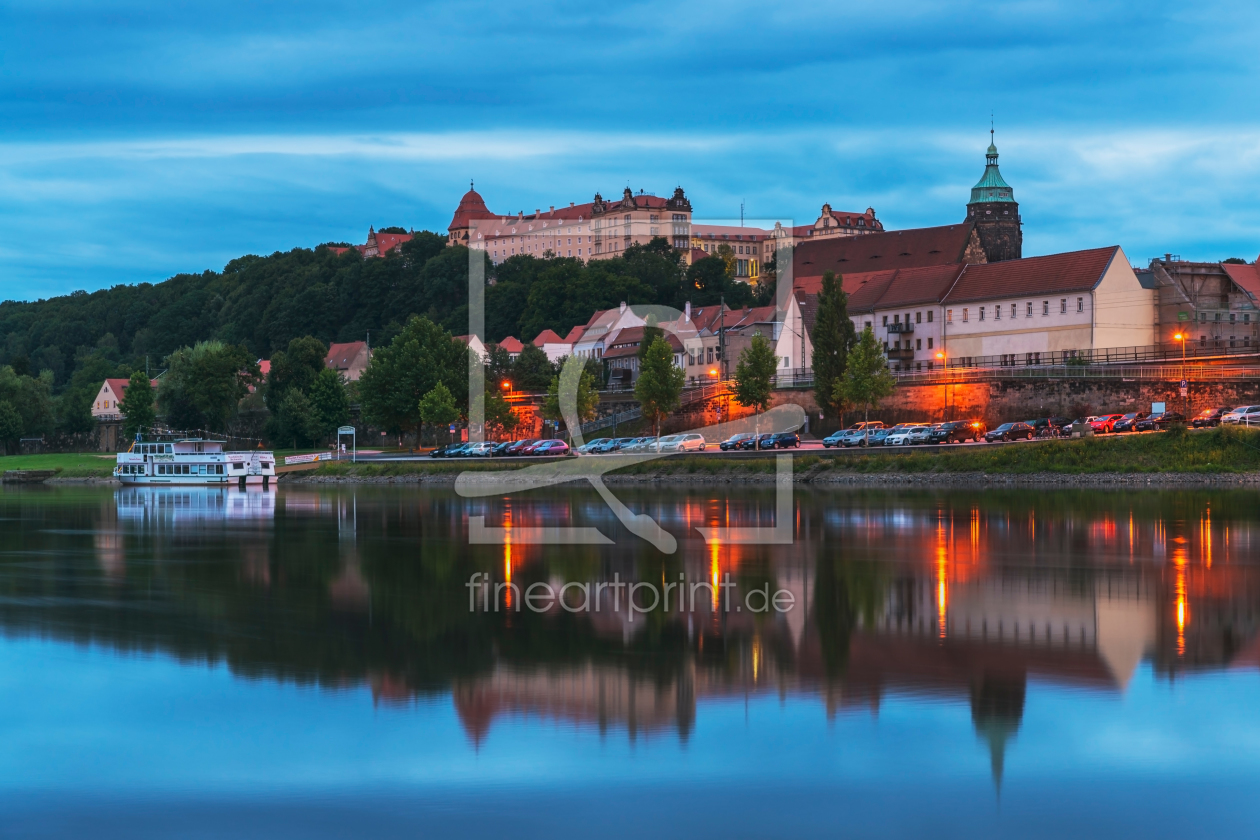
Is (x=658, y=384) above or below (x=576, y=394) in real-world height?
above

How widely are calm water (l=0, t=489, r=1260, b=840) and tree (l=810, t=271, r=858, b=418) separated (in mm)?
45927

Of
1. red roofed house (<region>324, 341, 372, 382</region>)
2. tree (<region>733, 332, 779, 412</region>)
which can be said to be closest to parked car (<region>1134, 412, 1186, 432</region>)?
tree (<region>733, 332, 779, 412</region>)

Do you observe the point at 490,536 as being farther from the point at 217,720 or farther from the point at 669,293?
the point at 669,293

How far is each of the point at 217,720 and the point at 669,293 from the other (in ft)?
443

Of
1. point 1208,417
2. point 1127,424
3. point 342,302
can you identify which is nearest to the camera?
point 1127,424

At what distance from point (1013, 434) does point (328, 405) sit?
5324cm

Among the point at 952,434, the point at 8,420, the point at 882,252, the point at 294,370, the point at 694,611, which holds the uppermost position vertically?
the point at 882,252

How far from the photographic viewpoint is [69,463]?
324 feet

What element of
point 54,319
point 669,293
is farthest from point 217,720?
point 54,319

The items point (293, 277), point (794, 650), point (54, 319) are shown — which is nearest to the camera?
point (794, 650)

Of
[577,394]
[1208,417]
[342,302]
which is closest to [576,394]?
[577,394]

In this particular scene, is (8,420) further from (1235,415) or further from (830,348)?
(1235,415)

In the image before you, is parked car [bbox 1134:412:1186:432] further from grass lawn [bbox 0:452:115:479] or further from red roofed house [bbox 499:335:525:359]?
red roofed house [bbox 499:335:525:359]

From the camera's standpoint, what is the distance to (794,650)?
18359 mm
